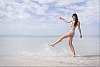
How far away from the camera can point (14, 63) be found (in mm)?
7332

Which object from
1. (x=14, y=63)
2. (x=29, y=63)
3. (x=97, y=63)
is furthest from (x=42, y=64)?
(x=97, y=63)

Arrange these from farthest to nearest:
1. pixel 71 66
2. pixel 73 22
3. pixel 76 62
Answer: pixel 73 22 → pixel 76 62 → pixel 71 66

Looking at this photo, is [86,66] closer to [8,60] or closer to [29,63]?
[29,63]

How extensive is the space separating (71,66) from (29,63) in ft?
4.44

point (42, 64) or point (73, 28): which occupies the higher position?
point (73, 28)

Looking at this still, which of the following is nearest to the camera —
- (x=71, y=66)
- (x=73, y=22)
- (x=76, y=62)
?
(x=71, y=66)

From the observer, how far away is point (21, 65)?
23.0 ft

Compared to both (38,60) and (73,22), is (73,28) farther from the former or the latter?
(38,60)

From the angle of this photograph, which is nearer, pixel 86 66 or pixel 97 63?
pixel 86 66

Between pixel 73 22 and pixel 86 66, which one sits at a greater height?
pixel 73 22

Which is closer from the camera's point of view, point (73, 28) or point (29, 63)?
point (29, 63)

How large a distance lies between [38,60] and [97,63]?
6.54ft

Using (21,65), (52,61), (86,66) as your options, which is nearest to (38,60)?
(52,61)

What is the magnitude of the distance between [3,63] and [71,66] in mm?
2170
